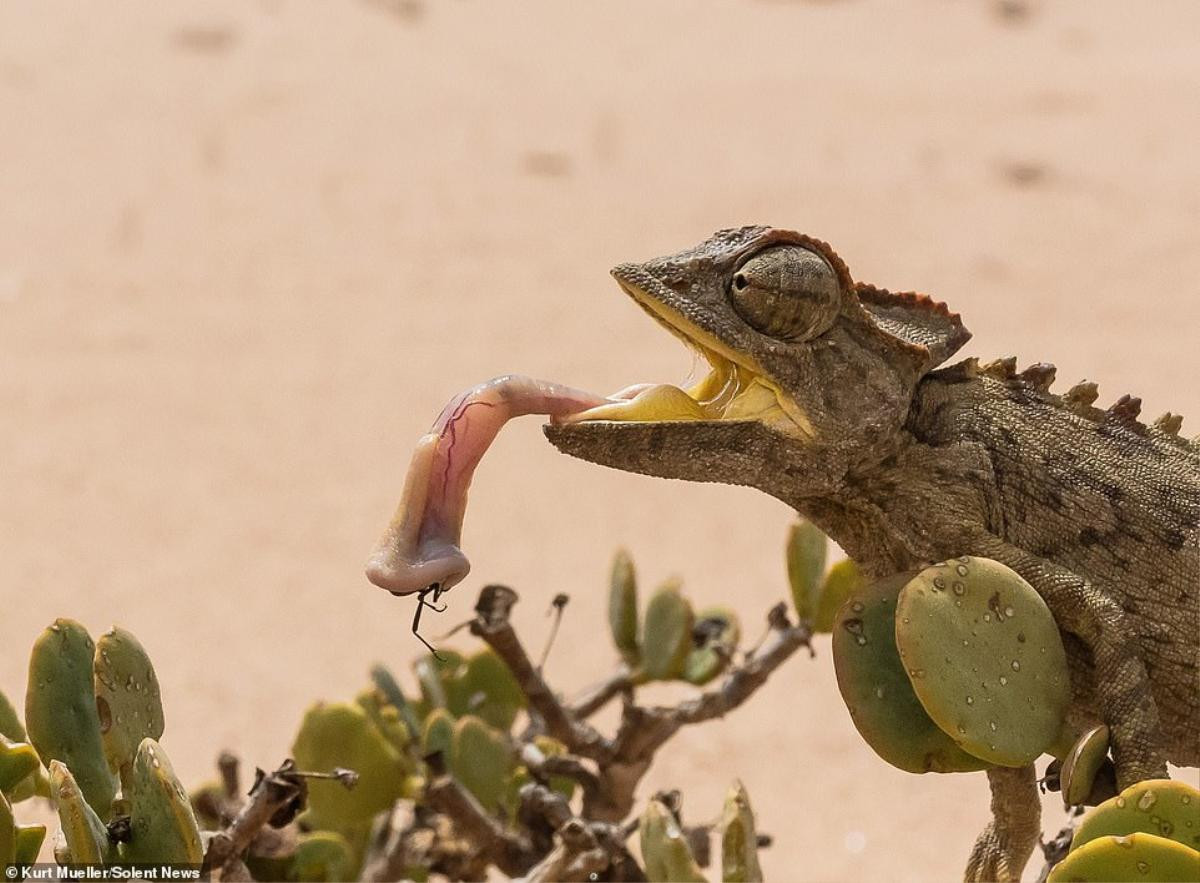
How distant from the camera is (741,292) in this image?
2.72 meters

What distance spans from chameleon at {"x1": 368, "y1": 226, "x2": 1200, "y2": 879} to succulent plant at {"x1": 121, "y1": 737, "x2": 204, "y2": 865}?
42cm

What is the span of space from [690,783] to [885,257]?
6.28 metres

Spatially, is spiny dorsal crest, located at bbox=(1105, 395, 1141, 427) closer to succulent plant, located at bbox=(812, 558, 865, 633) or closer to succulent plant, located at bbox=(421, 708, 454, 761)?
succulent plant, located at bbox=(812, 558, 865, 633)

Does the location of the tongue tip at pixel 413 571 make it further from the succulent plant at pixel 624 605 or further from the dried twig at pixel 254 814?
the succulent plant at pixel 624 605

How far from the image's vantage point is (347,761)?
3.52 m

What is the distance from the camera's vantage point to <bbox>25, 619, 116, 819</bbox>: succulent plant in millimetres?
2639

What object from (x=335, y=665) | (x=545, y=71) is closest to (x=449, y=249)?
(x=545, y=71)

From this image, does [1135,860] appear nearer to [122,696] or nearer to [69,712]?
[122,696]

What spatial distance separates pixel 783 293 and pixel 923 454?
37 cm

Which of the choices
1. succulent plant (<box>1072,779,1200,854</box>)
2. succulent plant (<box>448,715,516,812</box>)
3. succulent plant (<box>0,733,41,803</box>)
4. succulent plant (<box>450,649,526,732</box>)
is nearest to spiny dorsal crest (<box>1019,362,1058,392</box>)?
succulent plant (<box>1072,779,1200,854</box>)

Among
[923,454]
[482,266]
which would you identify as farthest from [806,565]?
[482,266]

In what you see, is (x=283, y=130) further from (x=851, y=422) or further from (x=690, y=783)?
(x=851, y=422)

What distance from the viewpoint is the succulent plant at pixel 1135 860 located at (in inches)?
78.8

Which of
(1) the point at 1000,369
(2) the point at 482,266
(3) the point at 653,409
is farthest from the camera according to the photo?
(2) the point at 482,266
